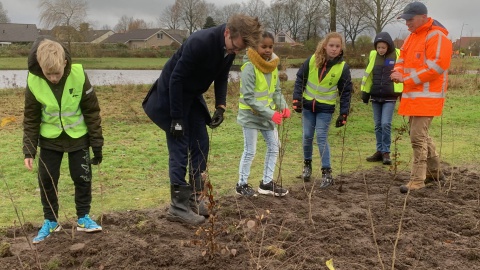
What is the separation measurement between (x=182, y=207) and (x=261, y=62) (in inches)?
65.1

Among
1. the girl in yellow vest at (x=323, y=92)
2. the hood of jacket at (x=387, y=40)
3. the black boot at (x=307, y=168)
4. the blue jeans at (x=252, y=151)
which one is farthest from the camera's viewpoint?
the hood of jacket at (x=387, y=40)

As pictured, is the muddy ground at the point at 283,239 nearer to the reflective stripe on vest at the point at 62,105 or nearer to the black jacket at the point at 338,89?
the reflective stripe on vest at the point at 62,105

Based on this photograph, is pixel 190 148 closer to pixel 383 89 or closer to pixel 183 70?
pixel 183 70

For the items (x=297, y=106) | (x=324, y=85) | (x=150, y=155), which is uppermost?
(x=324, y=85)

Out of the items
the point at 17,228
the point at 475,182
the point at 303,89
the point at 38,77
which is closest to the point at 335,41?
the point at 303,89

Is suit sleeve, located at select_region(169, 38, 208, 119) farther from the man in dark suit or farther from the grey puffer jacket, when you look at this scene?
the grey puffer jacket

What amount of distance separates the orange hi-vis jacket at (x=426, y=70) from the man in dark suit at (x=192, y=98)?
6.78 ft

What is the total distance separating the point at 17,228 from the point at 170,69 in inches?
75.6

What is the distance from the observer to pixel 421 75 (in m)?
5.01

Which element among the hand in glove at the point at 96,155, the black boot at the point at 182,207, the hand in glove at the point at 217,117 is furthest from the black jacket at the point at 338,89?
the hand in glove at the point at 96,155

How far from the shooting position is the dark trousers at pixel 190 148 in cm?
426

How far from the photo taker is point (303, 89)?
560 cm

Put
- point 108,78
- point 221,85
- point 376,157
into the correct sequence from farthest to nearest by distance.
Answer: point 108,78 < point 376,157 < point 221,85

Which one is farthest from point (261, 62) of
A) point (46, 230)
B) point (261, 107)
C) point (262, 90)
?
point (46, 230)
